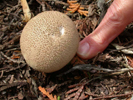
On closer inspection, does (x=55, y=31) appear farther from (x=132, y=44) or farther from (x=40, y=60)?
(x=132, y=44)

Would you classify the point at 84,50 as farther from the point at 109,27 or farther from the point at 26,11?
the point at 26,11

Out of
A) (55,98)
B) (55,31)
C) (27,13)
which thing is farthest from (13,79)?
(27,13)

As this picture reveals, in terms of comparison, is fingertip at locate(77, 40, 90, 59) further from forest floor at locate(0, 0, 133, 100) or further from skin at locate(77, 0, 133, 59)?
forest floor at locate(0, 0, 133, 100)

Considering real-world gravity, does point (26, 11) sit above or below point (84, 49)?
above

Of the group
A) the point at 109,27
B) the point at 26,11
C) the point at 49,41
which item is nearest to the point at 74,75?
the point at 49,41

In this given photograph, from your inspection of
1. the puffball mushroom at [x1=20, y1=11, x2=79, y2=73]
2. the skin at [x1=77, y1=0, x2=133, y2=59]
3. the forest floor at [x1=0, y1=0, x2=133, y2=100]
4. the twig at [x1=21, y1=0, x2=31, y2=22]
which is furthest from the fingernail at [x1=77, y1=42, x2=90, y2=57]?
the twig at [x1=21, y1=0, x2=31, y2=22]
